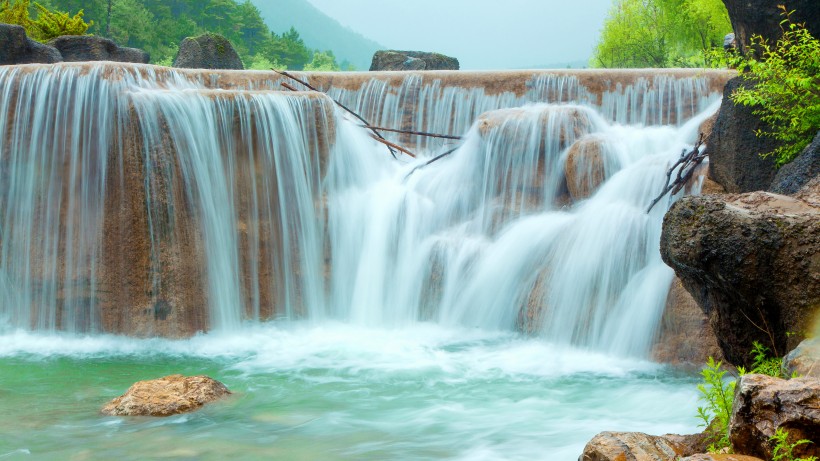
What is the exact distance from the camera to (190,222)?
966 cm

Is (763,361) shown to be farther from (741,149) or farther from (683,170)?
(683,170)

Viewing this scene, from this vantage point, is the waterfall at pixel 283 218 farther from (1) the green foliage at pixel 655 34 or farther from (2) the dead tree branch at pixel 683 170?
(1) the green foliage at pixel 655 34

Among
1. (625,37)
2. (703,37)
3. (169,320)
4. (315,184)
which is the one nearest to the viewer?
(169,320)

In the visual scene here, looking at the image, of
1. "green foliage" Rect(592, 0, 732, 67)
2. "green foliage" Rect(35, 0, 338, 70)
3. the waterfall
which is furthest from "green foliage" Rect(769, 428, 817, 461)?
"green foliage" Rect(35, 0, 338, 70)

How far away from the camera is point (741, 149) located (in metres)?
8.45

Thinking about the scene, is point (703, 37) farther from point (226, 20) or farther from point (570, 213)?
point (226, 20)

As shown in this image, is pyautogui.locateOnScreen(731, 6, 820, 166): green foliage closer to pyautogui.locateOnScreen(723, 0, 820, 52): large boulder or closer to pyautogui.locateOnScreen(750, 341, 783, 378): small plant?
pyautogui.locateOnScreen(723, 0, 820, 52): large boulder

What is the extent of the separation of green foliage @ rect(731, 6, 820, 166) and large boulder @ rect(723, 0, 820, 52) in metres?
0.17

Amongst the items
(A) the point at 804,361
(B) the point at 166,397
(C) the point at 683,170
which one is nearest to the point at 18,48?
(B) the point at 166,397

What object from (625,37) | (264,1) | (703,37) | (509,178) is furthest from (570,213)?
(264,1)

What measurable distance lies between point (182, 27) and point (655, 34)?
21.7m

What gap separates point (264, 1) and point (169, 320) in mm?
130536

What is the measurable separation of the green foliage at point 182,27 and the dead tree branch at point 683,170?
26.5m

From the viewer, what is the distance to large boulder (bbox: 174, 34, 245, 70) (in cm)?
1962
